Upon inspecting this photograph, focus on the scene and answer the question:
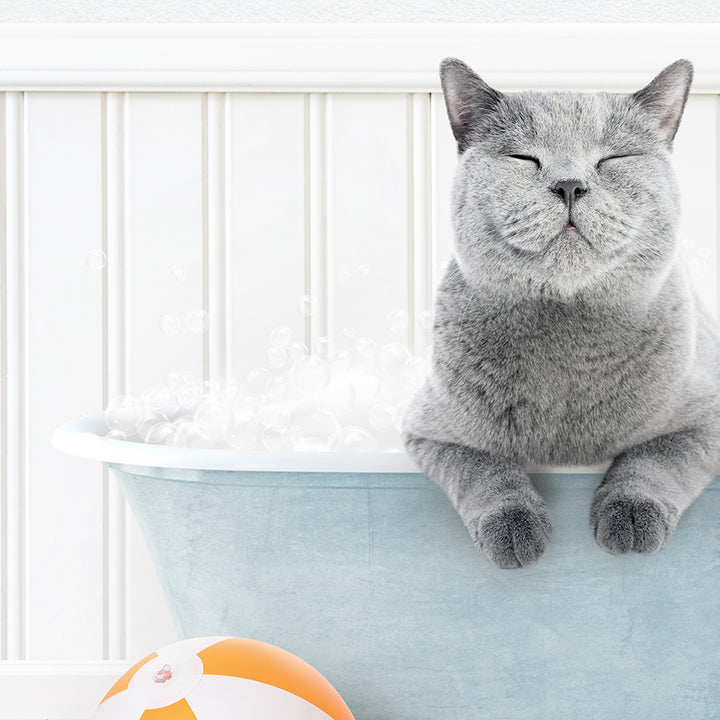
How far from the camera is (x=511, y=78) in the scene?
1.38m

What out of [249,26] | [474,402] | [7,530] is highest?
[249,26]

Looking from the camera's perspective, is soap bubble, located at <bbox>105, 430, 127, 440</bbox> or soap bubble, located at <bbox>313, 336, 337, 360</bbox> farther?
soap bubble, located at <bbox>313, 336, 337, 360</bbox>

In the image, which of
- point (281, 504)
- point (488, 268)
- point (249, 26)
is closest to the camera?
point (488, 268)

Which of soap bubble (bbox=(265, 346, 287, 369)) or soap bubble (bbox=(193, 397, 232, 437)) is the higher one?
soap bubble (bbox=(265, 346, 287, 369))

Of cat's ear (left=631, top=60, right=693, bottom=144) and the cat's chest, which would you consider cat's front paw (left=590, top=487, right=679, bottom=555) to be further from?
cat's ear (left=631, top=60, right=693, bottom=144)

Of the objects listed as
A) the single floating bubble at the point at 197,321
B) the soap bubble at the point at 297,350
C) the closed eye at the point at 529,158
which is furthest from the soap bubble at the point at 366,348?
the closed eye at the point at 529,158

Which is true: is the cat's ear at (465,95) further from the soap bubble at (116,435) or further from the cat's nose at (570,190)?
the soap bubble at (116,435)

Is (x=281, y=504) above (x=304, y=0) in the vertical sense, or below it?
below

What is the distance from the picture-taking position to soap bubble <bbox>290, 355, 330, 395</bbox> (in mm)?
1353

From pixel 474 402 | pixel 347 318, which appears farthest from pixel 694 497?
pixel 347 318

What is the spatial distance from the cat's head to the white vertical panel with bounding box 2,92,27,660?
1079 millimetres

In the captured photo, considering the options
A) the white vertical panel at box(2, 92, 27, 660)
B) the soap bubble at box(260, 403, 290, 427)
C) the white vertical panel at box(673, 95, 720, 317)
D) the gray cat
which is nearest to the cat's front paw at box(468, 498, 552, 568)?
the gray cat

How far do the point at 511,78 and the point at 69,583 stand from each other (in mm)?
1471

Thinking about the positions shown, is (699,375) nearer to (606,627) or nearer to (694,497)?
(694,497)
